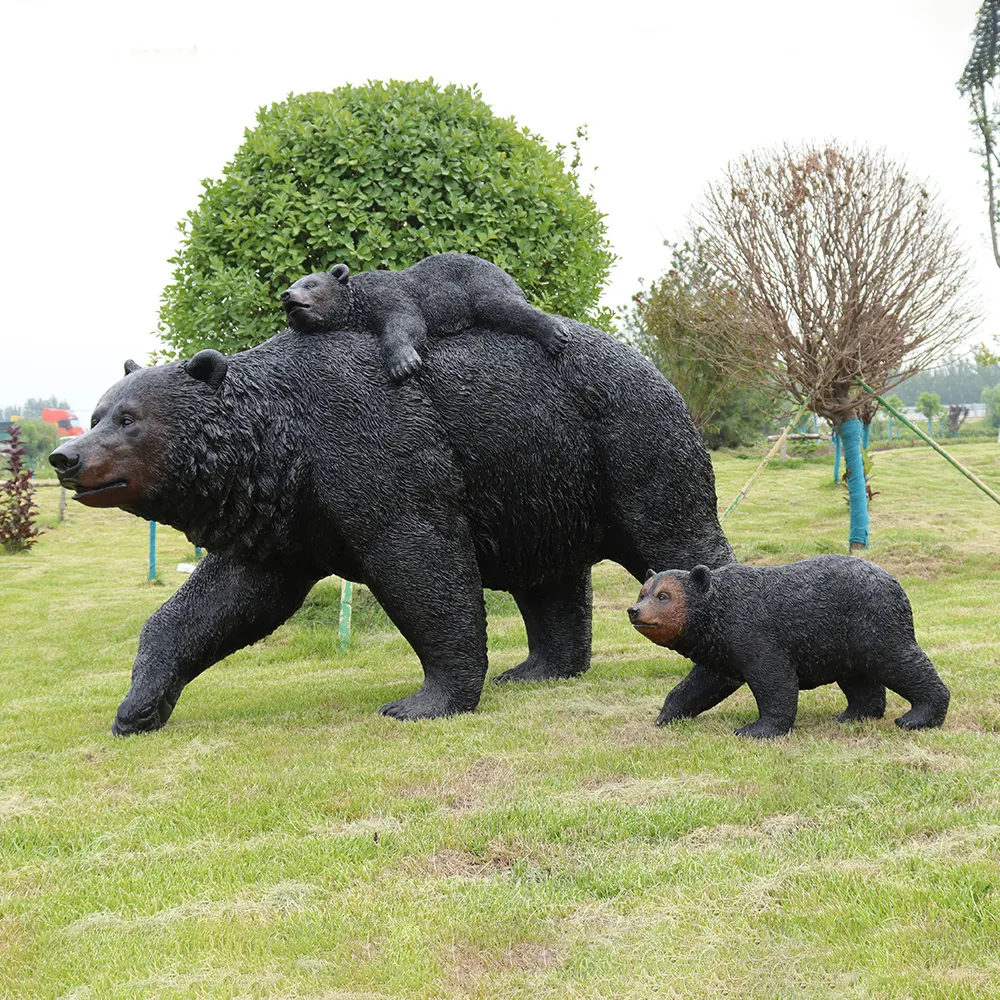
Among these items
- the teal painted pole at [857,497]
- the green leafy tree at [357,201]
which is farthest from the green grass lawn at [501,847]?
the teal painted pole at [857,497]

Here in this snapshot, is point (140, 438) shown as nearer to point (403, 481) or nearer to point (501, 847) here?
point (403, 481)

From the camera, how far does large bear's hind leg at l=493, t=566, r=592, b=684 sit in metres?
6.81

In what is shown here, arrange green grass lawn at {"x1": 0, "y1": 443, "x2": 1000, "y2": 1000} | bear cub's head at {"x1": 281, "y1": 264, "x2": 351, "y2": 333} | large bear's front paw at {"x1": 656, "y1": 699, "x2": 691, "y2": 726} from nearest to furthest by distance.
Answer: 1. green grass lawn at {"x1": 0, "y1": 443, "x2": 1000, "y2": 1000}
2. large bear's front paw at {"x1": 656, "y1": 699, "x2": 691, "y2": 726}
3. bear cub's head at {"x1": 281, "y1": 264, "x2": 351, "y2": 333}

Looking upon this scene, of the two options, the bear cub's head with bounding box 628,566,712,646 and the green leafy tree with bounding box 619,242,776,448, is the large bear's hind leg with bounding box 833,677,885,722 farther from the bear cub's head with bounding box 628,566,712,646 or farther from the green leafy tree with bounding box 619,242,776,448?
the green leafy tree with bounding box 619,242,776,448

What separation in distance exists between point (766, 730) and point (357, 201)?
4.66m

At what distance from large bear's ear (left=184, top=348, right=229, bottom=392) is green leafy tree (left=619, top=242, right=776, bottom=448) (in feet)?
41.1

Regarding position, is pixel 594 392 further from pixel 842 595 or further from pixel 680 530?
pixel 842 595

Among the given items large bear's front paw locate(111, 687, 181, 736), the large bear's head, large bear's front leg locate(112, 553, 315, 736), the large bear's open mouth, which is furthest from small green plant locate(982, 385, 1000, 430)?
the large bear's open mouth

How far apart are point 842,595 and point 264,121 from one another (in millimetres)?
5444

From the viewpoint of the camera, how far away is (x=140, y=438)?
5.01m

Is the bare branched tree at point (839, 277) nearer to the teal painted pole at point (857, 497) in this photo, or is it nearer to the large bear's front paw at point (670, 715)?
the teal painted pole at point (857, 497)

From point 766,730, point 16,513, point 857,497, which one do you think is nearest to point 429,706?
point 766,730

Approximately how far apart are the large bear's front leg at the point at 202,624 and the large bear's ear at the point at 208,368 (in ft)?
3.54

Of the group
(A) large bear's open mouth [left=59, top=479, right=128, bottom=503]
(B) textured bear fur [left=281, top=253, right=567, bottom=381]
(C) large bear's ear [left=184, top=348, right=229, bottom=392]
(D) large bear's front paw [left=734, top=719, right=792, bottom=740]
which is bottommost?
(D) large bear's front paw [left=734, top=719, right=792, bottom=740]
